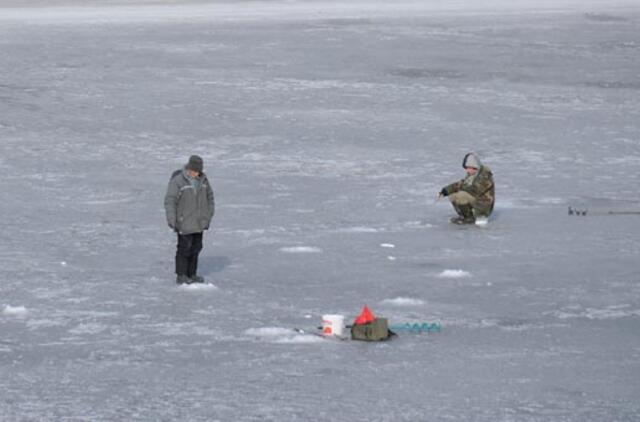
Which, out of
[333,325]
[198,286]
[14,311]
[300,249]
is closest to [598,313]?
[333,325]

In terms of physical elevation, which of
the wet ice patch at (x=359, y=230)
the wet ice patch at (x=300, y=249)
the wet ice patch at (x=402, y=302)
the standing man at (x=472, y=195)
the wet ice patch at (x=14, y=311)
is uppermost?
the standing man at (x=472, y=195)

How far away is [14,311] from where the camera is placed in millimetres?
12391

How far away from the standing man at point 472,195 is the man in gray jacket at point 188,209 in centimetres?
402

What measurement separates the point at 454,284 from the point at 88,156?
391 inches

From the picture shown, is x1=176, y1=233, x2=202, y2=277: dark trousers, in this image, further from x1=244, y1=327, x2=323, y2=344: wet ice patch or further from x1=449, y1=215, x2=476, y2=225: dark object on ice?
x1=449, y1=215, x2=476, y2=225: dark object on ice

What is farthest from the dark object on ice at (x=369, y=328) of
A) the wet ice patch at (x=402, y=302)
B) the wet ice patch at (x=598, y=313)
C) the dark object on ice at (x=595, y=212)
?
the dark object on ice at (x=595, y=212)

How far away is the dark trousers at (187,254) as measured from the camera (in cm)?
1360

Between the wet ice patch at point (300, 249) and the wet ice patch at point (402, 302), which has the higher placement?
the wet ice patch at point (300, 249)

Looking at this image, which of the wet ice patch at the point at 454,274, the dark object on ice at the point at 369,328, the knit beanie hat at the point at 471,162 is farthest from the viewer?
the knit beanie hat at the point at 471,162

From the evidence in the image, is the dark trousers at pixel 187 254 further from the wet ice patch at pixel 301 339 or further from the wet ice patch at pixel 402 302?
the wet ice patch at pixel 301 339

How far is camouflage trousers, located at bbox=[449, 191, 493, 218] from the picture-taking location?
17.0 meters

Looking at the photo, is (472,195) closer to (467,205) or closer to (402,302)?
(467,205)

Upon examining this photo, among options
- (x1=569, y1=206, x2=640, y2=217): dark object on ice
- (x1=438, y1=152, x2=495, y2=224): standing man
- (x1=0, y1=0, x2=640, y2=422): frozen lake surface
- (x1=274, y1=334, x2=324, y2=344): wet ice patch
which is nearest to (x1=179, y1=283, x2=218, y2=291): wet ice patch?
(x1=0, y1=0, x2=640, y2=422): frozen lake surface

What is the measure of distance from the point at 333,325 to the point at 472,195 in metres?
5.94
